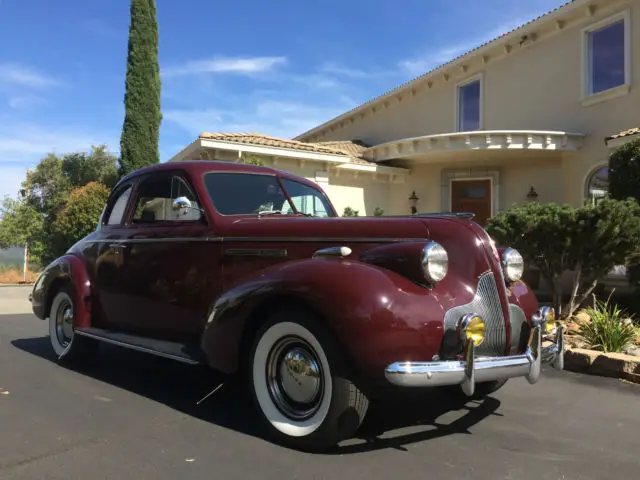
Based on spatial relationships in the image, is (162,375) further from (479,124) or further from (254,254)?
(479,124)

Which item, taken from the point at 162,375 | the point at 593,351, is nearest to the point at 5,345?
the point at 162,375

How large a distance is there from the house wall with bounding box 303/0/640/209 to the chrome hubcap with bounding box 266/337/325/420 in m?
9.55

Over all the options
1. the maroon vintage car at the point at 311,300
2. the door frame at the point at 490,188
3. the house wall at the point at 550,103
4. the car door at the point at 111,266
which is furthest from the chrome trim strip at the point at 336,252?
the door frame at the point at 490,188

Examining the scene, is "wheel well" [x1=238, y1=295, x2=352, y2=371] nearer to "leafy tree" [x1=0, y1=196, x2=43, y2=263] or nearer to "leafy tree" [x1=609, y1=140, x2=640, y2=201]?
"leafy tree" [x1=609, y1=140, x2=640, y2=201]

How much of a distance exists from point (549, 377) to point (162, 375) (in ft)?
11.9

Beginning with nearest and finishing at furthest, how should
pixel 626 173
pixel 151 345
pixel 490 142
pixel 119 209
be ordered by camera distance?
pixel 151 345
pixel 119 209
pixel 626 173
pixel 490 142

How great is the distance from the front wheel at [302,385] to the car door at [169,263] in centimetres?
85

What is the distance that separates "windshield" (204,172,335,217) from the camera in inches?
168

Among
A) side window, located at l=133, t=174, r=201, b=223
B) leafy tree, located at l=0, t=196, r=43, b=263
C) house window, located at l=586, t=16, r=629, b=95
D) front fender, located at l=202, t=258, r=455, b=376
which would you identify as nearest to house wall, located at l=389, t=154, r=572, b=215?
house window, located at l=586, t=16, r=629, b=95

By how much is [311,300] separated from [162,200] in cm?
235

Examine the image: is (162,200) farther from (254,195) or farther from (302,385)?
(302,385)

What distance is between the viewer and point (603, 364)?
5.19 meters

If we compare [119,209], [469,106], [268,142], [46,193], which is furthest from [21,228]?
[119,209]

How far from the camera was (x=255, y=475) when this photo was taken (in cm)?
278
